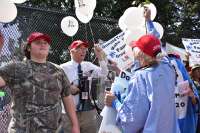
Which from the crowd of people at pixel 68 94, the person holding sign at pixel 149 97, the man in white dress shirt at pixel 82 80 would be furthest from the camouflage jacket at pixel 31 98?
the man in white dress shirt at pixel 82 80

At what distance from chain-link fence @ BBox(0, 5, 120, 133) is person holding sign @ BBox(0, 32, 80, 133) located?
2169 mm

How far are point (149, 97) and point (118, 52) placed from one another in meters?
2.45

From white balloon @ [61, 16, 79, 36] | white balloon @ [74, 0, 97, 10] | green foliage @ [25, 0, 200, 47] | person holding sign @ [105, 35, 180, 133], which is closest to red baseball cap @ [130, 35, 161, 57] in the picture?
person holding sign @ [105, 35, 180, 133]

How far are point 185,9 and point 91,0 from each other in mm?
18425

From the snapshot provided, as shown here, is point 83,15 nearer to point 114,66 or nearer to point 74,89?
point 114,66

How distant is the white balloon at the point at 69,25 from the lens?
289 inches

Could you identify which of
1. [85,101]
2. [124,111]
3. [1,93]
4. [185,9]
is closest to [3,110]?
[1,93]

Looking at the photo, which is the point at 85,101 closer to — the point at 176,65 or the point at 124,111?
the point at 176,65

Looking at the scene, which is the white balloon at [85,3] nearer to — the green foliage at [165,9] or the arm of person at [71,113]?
the arm of person at [71,113]

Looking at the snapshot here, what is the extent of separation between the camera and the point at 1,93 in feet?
20.8

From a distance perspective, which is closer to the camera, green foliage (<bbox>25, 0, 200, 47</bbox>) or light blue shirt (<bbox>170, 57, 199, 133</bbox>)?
light blue shirt (<bbox>170, 57, 199, 133</bbox>)

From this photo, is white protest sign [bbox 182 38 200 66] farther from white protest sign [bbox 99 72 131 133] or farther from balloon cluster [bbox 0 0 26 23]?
balloon cluster [bbox 0 0 26 23]

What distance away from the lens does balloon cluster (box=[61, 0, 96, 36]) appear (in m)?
6.97

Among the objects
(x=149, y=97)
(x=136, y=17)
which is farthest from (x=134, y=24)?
(x=149, y=97)
